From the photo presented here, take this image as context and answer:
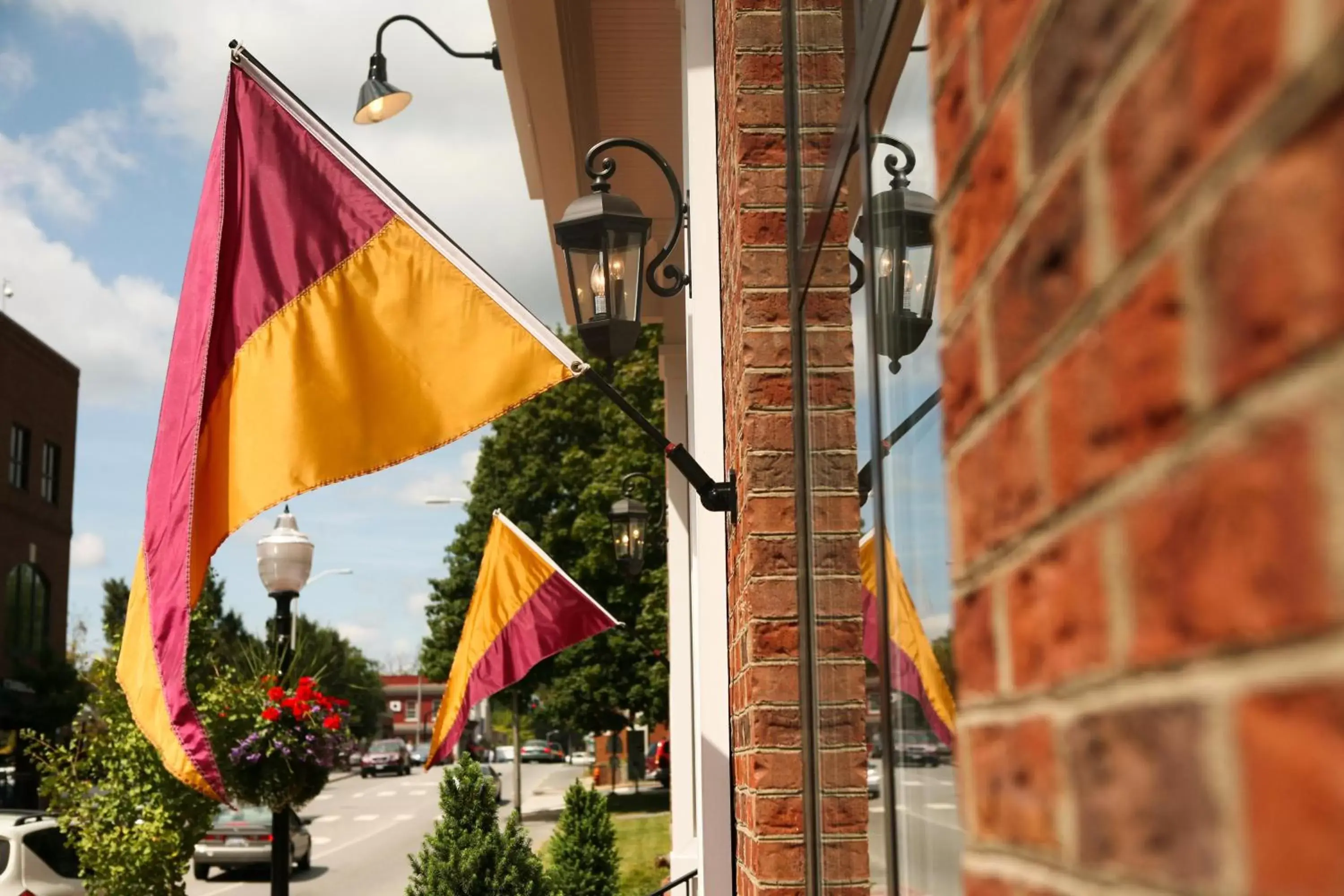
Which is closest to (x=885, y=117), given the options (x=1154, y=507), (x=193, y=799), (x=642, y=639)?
(x=1154, y=507)

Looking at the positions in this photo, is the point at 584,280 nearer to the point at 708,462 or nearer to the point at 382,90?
the point at 708,462

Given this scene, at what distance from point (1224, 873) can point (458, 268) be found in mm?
4054

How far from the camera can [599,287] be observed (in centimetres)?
532

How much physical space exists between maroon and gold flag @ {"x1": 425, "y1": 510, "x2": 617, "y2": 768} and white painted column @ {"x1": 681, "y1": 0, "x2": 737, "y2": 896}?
5.07 meters

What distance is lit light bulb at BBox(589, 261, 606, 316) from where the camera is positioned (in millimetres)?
5301

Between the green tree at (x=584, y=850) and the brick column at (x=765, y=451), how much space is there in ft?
31.6

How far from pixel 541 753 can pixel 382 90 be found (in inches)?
3070

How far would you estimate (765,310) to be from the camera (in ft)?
11.5

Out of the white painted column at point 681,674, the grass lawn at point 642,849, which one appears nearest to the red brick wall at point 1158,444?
the white painted column at point 681,674

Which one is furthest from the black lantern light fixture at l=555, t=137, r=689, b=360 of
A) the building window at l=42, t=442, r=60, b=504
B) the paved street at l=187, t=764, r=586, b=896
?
the building window at l=42, t=442, r=60, b=504

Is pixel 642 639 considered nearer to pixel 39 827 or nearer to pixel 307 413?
pixel 39 827

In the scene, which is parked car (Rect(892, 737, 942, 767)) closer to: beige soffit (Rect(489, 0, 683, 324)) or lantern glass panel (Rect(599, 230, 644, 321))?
lantern glass panel (Rect(599, 230, 644, 321))

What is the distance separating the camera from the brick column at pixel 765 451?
3.31 meters

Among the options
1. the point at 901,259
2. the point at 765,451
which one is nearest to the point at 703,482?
the point at 765,451
